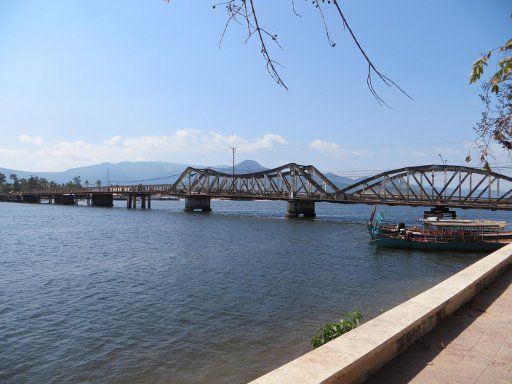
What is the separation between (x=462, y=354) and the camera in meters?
5.95

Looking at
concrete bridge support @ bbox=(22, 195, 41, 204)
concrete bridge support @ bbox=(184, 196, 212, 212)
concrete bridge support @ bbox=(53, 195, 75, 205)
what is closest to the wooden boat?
concrete bridge support @ bbox=(184, 196, 212, 212)

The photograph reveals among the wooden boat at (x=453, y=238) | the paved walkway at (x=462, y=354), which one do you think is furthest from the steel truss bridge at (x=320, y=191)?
the paved walkway at (x=462, y=354)

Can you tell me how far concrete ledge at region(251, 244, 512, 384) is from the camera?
13.8 feet

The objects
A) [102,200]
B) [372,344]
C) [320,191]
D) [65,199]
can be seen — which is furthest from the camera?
[65,199]

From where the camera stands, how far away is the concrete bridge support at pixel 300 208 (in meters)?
100

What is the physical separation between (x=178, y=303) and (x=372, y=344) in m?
16.4

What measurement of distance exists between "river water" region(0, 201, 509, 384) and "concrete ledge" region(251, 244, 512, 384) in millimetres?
6588

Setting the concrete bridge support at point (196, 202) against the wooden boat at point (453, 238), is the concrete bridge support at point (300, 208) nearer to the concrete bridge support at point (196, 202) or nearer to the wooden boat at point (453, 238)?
the concrete bridge support at point (196, 202)

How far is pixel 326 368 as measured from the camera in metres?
4.32

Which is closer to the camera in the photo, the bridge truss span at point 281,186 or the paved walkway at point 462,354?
the paved walkway at point 462,354

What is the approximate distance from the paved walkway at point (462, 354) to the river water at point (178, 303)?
266 inches

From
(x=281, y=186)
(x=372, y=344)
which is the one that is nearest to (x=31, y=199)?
(x=281, y=186)

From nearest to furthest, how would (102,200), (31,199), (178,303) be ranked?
(178,303) → (102,200) → (31,199)

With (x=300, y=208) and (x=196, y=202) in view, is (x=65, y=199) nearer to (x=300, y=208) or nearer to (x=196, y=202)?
(x=196, y=202)
